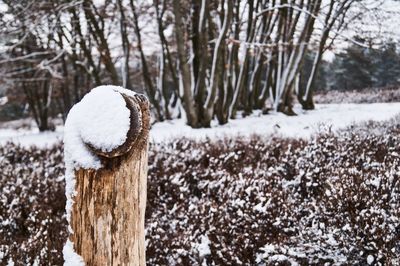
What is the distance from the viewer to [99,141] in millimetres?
1422

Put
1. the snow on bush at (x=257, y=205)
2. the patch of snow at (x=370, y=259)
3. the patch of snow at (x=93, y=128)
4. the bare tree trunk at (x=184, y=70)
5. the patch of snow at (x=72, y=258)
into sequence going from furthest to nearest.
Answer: the bare tree trunk at (x=184, y=70) → the snow on bush at (x=257, y=205) → the patch of snow at (x=370, y=259) → the patch of snow at (x=72, y=258) → the patch of snow at (x=93, y=128)

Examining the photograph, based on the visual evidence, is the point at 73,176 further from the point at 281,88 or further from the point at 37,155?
the point at 281,88

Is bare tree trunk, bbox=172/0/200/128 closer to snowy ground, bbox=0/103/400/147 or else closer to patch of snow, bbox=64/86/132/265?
snowy ground, bbox=0/103/400/147

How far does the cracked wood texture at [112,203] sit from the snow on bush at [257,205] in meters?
2.19

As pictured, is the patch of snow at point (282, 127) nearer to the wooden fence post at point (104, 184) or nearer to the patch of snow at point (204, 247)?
the patch of snow at point (204, 247)

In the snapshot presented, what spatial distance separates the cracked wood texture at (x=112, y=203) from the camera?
4.80 feet

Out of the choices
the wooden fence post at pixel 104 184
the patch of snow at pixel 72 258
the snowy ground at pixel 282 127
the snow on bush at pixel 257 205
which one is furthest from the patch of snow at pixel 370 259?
the snowy ground at pixel 282 127

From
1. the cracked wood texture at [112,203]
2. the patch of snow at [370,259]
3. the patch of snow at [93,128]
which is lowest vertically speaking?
the patch of snow at [370,259]

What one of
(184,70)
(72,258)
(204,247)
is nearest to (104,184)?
(72,258)

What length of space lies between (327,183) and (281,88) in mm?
9598

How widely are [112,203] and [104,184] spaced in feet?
0.25

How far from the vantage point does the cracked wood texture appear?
1463 millimetres

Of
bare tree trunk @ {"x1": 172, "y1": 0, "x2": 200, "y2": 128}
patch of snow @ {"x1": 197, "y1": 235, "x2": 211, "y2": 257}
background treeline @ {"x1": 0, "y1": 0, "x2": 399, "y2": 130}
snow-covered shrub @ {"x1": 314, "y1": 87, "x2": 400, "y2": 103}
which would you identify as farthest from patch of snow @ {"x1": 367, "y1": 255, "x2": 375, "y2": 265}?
snow-covered shrub @ {"x1": 314, "y1": 87, "x2": 400, "y2": 103}

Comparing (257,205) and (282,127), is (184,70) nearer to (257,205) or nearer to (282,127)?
(282,127)
